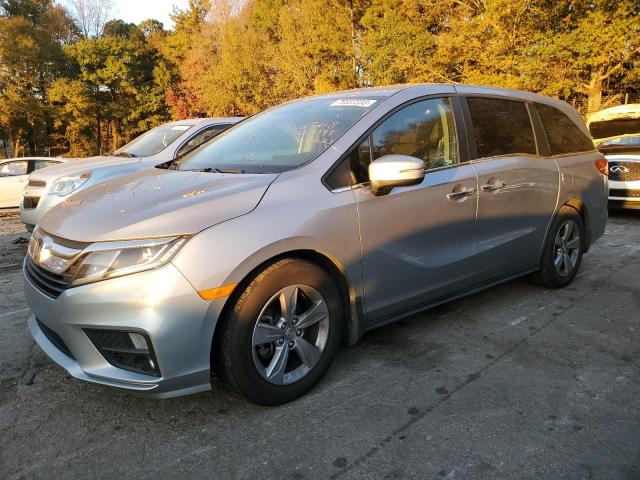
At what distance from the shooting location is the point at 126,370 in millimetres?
2252

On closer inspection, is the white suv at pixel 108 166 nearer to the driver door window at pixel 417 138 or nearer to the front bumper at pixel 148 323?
the driver door window at pixel 417 138

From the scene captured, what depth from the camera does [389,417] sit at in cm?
247

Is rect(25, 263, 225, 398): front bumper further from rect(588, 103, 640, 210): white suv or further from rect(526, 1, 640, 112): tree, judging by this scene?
rect(526, 1, 640, 112): tree

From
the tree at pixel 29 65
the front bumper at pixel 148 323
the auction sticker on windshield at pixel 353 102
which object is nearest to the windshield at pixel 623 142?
the auction sticker on windshield at pixel 353 102

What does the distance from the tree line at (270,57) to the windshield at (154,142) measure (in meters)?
15.7

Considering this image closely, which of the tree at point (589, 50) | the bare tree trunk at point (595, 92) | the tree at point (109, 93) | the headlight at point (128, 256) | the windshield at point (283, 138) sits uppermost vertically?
the tree at point (109, 93)

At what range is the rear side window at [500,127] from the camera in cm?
357

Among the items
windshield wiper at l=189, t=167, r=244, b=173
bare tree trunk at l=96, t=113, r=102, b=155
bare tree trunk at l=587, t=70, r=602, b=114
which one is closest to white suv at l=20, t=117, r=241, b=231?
windshield wiper at l=189, t=167, r=244, b=173

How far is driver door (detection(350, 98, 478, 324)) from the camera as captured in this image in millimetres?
2852

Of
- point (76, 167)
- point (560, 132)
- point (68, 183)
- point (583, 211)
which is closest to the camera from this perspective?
point (560, 132)

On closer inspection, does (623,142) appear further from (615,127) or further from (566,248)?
(566,248)

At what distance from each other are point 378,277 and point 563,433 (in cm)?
119

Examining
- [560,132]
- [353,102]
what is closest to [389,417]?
[353,102]

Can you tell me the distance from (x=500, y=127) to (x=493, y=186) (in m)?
0.54
